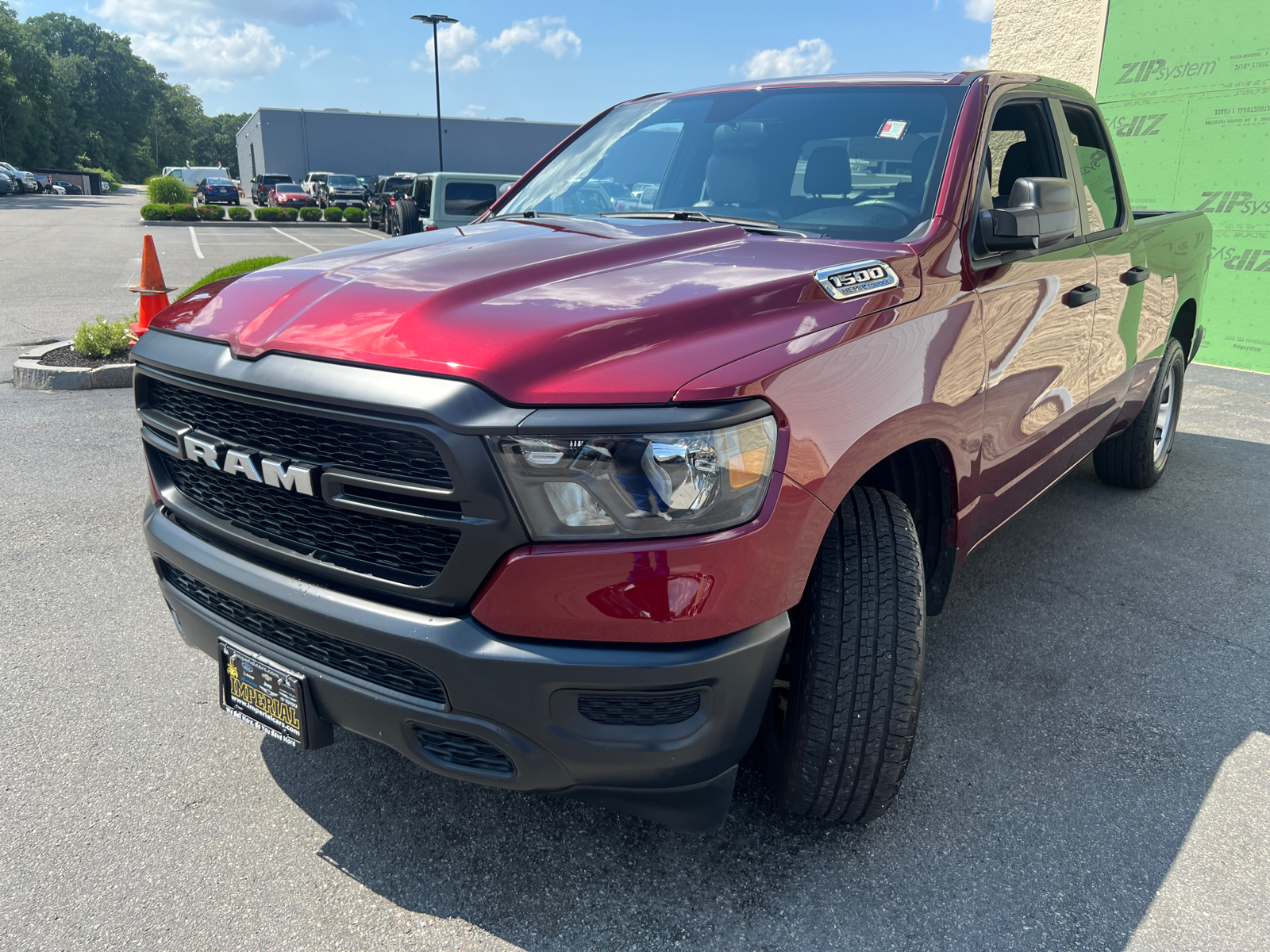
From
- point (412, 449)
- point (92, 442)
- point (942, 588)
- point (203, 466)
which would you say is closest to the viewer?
Result: point (412, 449)

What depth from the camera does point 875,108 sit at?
2781 millimetres

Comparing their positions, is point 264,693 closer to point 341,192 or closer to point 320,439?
point 320,439

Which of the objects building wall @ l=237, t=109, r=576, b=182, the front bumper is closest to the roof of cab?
the front bumper

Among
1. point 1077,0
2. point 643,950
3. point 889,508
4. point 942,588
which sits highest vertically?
point 1077,0

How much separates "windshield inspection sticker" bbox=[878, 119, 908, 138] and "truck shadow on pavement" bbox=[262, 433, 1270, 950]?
171 centimetres

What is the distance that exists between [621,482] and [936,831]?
133cm

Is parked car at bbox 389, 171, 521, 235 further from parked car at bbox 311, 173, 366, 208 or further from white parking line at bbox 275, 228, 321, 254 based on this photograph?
parked car at bbox 311, 173, 366, 208

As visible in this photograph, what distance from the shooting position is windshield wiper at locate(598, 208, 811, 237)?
8.30 ft

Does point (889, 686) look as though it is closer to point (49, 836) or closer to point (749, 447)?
point (749, 447)

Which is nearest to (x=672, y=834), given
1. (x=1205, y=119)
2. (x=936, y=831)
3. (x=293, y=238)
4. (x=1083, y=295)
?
(x=936, y=831)

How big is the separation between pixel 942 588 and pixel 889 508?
2.19 feet

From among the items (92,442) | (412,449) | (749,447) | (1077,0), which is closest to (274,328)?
(412,449)

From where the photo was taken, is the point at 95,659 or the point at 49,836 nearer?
the point at 49,836

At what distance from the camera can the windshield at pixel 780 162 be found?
100 inches
